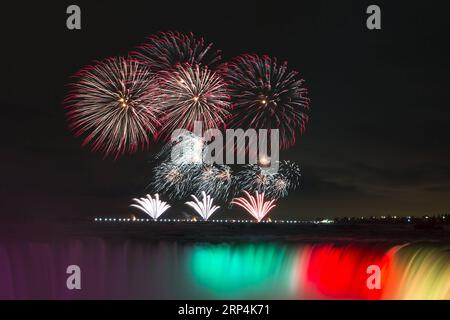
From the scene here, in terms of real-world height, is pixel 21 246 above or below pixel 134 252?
above

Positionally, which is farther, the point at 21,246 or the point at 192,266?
the point at 192,266

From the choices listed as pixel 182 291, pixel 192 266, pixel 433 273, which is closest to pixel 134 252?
pixel 192 266
